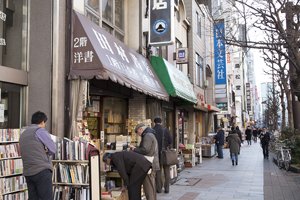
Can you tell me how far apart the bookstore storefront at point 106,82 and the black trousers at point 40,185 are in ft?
6.00

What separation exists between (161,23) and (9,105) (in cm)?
633

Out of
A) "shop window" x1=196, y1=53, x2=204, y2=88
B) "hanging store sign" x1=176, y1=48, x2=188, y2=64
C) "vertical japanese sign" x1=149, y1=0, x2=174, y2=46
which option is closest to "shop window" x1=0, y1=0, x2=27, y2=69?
"vertical japanese sign" x1=149, y1=0, x2=174, y2=46

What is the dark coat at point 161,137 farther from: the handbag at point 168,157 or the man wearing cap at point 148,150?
the man wearing cap at point 148,150

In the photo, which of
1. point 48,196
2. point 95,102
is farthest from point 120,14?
point 48,196

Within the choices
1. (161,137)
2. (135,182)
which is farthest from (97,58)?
(161,137)

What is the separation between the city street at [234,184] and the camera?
382 inches

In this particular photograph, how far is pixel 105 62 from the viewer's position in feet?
24.3

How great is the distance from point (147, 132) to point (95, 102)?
2825mm

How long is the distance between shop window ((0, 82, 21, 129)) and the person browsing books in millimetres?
1282

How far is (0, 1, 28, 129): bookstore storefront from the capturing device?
6.47m

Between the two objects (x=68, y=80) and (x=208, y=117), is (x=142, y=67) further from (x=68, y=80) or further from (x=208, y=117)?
(x=208, y=117)

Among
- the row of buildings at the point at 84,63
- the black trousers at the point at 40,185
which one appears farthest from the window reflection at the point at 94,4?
the black trousers at the point at 40,185

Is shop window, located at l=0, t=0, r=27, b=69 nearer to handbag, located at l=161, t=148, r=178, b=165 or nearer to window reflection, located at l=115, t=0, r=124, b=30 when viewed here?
window reflection, located at l=115, t=0, r=124, b=30

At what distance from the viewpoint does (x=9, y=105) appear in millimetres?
6617
